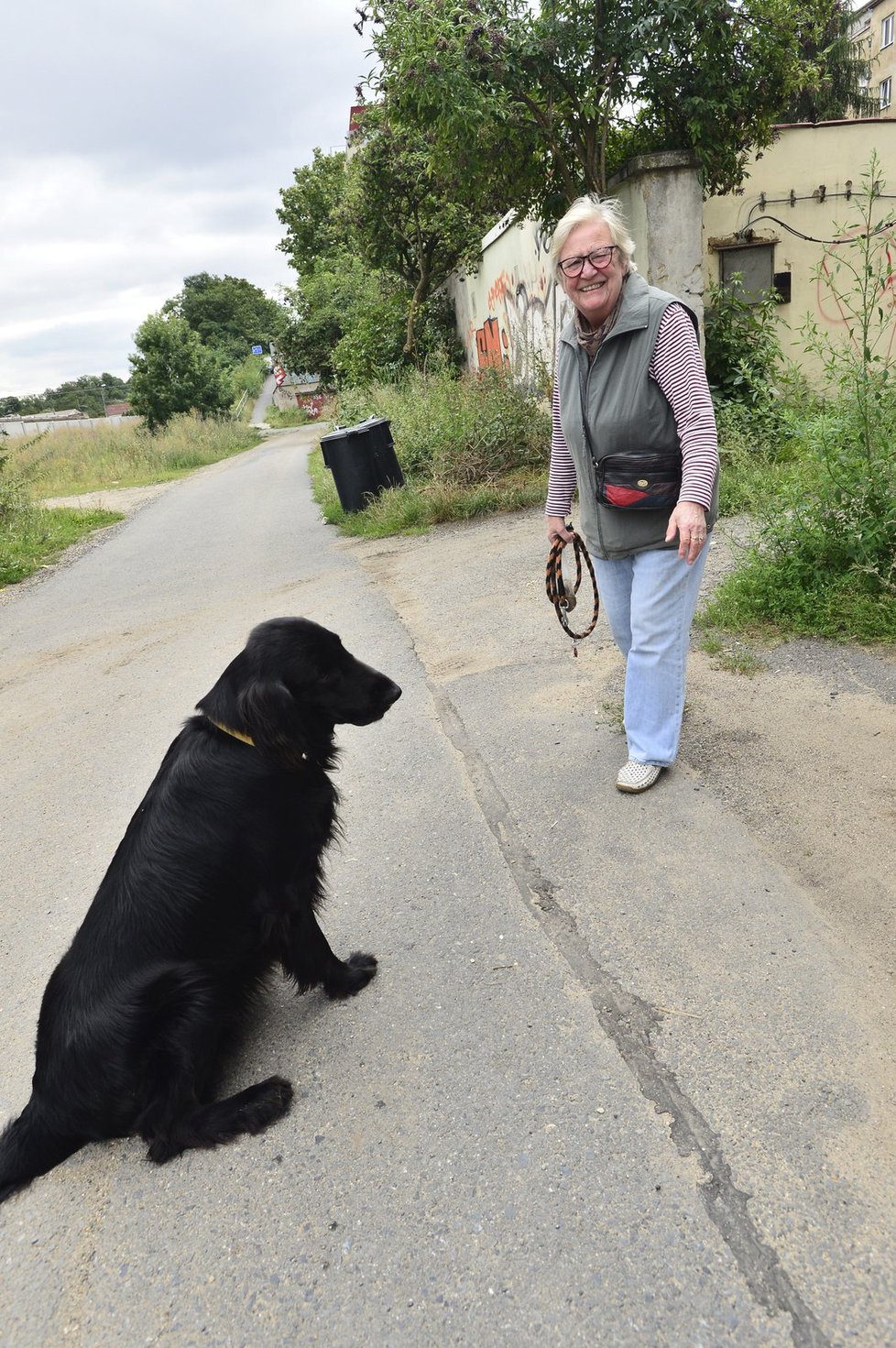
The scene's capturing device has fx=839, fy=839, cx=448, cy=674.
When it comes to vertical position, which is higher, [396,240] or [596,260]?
[396,240]

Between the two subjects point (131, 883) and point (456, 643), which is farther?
point (456, 643)

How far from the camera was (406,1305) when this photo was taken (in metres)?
1.63

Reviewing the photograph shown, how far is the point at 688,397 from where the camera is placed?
279cm

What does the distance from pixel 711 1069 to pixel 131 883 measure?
1.53m

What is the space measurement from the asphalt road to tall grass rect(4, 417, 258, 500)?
2168 centimetres

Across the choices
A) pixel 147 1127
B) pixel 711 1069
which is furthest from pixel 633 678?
pixel 147 1127

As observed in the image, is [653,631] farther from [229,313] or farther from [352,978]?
[229,313]

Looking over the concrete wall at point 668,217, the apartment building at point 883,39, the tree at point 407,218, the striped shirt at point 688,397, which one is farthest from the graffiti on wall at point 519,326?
the apartment building at point 883,39

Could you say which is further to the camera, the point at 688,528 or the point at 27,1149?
the point at 688,528

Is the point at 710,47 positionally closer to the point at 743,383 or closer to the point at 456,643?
the point at 743,383

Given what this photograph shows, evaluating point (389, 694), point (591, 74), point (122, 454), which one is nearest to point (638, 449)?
point (389, 694)

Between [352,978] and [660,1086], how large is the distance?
0.97 metres

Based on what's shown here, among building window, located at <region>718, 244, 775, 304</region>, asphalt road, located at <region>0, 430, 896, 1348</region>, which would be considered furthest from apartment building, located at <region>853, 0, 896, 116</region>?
asphalt road, located at <region>0, 430, 896, 1348</region>

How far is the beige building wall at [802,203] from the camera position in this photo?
29.6 feet
